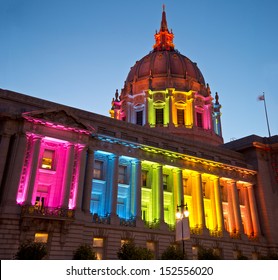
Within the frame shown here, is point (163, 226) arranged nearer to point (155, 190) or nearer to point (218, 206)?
point (155, 190)

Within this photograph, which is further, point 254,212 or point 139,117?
point 139,117

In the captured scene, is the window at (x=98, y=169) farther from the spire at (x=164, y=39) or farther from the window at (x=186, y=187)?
the spire at (x=164, y=39)

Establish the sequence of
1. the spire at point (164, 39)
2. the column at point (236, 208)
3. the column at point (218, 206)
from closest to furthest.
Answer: the column at point (218, 206) → the column at point (236, 208) → the spire at point (164, 39)

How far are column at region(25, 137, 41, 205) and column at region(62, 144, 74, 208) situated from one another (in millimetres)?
2896

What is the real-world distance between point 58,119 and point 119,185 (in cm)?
1017

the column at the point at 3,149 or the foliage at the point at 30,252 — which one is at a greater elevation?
the column at the point at 3,149

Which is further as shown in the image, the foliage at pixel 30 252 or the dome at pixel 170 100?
the dome at pixel 170 100

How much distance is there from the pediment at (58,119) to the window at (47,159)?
3.10 m

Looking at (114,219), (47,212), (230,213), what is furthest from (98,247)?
(230,213)

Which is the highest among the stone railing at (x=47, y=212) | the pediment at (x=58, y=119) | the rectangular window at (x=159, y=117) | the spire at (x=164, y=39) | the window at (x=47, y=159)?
the spire at (x=164, y=39)

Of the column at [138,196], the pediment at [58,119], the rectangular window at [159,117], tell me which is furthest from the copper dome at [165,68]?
the pediment at [58,119]

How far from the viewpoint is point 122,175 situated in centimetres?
3919

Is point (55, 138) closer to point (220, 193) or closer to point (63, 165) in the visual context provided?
point (63, 165)

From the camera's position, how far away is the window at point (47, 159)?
34062 millimetres
